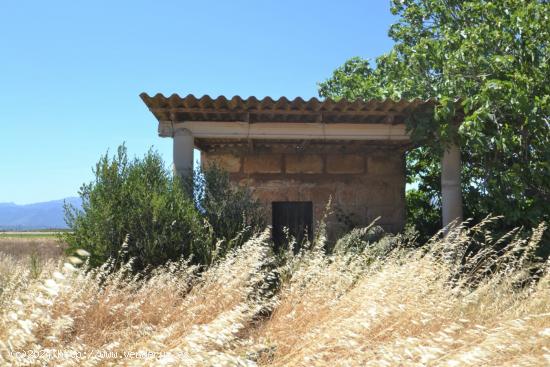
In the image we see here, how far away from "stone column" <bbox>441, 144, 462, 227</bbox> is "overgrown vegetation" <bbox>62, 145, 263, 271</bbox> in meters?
2.67

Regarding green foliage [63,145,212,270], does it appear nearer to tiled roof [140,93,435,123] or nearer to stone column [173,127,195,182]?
stone column [173,127,195,182]

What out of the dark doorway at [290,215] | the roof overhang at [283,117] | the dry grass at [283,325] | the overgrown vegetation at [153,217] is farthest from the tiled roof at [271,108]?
the dark doorway at [290,215]

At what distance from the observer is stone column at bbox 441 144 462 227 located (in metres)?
6.85

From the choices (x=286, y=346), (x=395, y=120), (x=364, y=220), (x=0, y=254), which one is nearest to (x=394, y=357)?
(x=286, y=346)

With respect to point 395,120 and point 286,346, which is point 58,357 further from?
point 395,120

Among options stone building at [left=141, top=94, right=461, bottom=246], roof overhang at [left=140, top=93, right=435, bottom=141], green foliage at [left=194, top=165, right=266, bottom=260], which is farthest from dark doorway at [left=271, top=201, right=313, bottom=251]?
roof overhang at [left=140, top=93, right=435, bottom=141]

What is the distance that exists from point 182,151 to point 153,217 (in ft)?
3.79

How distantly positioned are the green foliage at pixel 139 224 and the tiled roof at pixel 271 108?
39.1 inches

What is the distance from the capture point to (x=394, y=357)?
9.15 ft

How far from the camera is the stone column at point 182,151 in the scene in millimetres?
6508

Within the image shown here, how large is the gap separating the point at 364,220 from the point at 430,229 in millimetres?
1414

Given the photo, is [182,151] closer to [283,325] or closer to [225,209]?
[225,209]

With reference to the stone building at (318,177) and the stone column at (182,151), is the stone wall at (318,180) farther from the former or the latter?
the stone column at (182,151)

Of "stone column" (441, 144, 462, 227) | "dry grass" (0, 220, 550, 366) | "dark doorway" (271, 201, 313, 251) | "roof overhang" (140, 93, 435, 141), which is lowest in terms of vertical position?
"dry grass" (0, 220, 550, 366)
